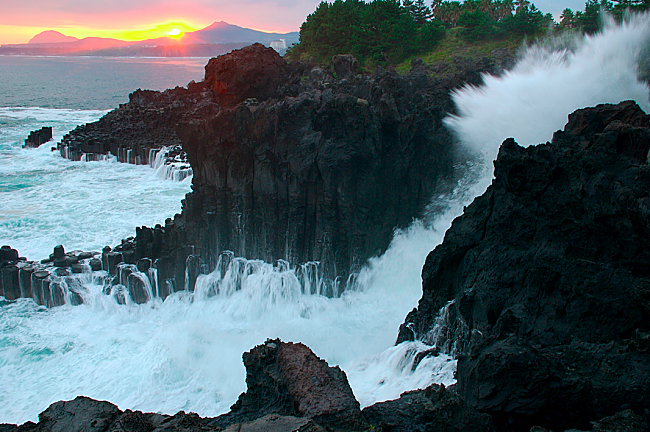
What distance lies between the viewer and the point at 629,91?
54.7ft

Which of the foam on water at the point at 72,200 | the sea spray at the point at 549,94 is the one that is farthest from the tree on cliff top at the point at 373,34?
the foam on water at the point at 72,200

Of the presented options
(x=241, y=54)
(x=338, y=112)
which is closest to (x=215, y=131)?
(x=338, y=112)

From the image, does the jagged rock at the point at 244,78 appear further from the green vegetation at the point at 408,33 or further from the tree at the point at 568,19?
the tree at the point at 568,19

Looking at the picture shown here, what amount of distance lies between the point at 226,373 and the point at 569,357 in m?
7.33

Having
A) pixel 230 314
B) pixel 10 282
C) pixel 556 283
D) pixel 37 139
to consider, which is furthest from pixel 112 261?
pixel 37 139

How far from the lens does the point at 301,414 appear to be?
4.82 metres

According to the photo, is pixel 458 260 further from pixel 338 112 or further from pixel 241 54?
pixel 241 54

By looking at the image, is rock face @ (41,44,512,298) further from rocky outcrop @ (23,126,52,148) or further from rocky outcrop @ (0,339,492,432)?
rocky outcrop @ (23,126,52,148)

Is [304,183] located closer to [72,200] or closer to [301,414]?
[301,414]

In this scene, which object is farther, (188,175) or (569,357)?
(188,175)

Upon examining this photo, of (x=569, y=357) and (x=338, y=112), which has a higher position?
(x=338, y=112)

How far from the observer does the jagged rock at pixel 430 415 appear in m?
4.72

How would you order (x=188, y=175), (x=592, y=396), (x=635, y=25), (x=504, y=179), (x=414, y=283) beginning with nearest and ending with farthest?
(x=592, y=396), (x=504, y=179), (x=414, y=283), (x=635, y=25), (x=188, y=175)

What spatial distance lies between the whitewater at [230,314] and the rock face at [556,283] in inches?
56.0
